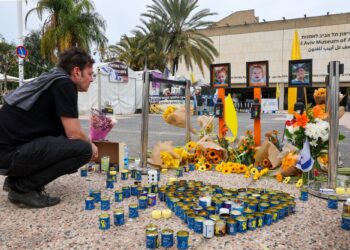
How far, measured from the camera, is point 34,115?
267 centimetres

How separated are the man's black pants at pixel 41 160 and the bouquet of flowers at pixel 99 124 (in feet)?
4.65

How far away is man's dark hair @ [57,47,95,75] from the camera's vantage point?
282cm

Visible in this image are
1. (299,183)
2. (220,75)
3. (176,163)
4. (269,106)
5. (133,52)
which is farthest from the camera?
(133,52)

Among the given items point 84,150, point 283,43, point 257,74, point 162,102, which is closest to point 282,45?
point 283,43

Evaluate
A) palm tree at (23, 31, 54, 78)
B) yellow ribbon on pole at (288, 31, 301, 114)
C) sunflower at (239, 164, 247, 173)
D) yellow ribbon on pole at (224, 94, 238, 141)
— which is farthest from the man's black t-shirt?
palm tree at (23, 31, 54, 78)

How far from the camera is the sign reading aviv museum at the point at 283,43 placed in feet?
95.6

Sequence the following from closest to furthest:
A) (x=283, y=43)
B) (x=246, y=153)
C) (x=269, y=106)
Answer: (x=246, y=153)
(x=269, y=106)
(x=283, y=43)

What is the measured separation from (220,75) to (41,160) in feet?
11.5

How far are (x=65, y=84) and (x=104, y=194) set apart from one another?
121 cm

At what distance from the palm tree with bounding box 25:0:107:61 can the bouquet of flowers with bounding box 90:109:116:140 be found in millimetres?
13263

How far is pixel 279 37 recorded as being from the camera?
102 ft

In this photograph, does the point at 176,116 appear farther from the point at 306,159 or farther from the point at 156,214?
the point at 156,214

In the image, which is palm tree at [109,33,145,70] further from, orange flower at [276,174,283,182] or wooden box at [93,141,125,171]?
orange flower at [276,174,283,182]

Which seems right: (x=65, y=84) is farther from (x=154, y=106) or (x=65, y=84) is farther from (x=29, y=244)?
(x=154, y=106)
